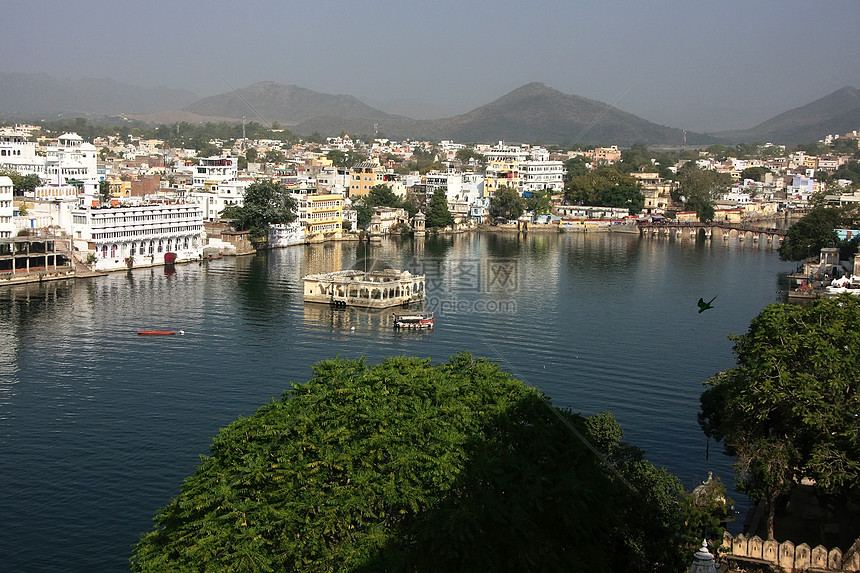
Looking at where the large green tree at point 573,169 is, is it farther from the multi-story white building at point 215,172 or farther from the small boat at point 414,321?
the small boat at point 414,321

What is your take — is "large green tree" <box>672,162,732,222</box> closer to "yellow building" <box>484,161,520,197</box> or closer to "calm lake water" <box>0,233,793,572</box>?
"yellow building" <box>484,161,520,197</box>

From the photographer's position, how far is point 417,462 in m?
6.64

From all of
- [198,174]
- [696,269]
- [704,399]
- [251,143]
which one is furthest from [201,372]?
[251,143]

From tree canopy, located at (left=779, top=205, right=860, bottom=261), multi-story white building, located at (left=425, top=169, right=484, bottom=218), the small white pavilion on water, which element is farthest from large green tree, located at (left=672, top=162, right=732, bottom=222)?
the small white pavilion on water

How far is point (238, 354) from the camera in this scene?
583 inches

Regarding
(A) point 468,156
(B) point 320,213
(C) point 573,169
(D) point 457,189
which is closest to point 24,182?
(B) point 320,213

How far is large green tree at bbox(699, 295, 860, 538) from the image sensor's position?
781cm

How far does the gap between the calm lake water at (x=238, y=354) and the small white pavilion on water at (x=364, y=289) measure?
40 cm

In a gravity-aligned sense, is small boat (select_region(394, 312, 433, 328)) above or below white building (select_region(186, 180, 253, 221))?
below

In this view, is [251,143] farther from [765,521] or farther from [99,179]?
[765,521]

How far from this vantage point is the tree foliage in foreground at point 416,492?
19.5 ft

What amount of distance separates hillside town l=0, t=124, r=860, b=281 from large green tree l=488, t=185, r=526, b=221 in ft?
0.27

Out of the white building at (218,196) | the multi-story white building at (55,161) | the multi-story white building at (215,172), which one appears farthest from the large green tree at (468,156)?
the white building at (218,196)

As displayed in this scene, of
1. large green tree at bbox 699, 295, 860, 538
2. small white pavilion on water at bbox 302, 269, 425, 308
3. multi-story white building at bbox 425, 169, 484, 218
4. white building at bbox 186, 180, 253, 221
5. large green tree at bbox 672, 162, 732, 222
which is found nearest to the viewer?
large green tree at bbox 699, 295, 860, 538
